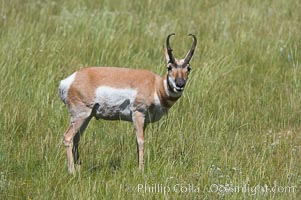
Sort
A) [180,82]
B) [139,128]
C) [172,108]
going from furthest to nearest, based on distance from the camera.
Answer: [172,108] < [139,128] < [180,82]

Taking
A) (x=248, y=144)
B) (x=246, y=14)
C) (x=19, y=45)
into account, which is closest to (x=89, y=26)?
(x=19, y=45)

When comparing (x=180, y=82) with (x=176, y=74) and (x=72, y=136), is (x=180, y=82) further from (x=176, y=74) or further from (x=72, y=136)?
(x=72, y=136)

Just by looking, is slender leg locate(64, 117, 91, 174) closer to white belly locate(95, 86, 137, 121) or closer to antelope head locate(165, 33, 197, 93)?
white belly locate(95, 86, 137, 121)

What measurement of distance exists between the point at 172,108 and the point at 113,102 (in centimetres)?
144

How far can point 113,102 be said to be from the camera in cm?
630

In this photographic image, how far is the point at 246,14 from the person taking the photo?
35.3 ft

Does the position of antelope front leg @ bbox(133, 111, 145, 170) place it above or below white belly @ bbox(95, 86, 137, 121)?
below

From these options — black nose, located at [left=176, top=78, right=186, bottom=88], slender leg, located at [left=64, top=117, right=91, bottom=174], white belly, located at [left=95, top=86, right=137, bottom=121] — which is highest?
black nose, located at [left=176, top=78, right=186, bottom=88]

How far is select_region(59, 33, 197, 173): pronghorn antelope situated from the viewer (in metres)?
6.29

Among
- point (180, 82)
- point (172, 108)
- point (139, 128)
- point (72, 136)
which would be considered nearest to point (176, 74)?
point (180, 82)

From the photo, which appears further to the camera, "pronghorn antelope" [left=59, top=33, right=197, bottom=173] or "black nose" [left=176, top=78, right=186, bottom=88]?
"pronghorn antelope" [left=59, top=33, right=197, bottom=173]

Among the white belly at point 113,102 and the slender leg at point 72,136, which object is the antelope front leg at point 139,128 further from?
the slender leg at point 72,136

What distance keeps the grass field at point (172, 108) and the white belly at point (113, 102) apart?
427 millimetres

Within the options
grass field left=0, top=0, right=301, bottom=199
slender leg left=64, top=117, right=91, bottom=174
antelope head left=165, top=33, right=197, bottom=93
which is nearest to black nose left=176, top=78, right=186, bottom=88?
antelope head left=165, top=33, right=197, bottom=93
